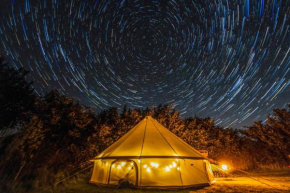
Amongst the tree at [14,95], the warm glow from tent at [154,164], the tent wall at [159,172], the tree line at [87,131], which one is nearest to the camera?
the tent wall at [159,172]

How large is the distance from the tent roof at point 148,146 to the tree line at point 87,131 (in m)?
2.14

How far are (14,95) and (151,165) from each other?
14.8 meters

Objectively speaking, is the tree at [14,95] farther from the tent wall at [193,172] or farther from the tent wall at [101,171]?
the tent wall at [193,172]

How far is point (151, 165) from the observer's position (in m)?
8.05

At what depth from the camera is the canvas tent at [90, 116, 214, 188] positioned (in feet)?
25.9

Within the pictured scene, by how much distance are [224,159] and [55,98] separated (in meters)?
18.8

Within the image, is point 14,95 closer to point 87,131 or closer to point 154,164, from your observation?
point 87,131

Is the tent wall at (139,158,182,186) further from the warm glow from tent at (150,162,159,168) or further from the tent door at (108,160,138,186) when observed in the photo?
the tent door at (108,160,138,186)

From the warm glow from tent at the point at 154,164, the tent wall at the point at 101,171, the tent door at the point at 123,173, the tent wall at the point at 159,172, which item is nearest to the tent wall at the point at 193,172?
the tent wall at the point at 159,172

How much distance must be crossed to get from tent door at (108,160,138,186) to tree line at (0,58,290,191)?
2263 mm

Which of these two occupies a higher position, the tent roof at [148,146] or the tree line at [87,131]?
the tree line at [87,131]

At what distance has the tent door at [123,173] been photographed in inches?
310

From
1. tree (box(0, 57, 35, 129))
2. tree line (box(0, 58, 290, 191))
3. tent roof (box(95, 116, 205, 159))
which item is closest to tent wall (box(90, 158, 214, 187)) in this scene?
tent roof (box(95, 116, 205, 159))

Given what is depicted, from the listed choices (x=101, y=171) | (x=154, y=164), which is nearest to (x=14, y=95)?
(x=101, y=171)
